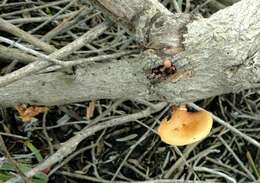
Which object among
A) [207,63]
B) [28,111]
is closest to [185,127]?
[207,63]

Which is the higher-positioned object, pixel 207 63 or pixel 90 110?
pixel 207 63

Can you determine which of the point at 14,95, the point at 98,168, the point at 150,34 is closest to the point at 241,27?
the point at 150,34

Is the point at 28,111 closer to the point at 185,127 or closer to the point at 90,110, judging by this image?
the point at 90,110

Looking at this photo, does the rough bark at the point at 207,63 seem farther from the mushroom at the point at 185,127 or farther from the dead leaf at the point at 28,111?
the dead leaf at the point at 28,111

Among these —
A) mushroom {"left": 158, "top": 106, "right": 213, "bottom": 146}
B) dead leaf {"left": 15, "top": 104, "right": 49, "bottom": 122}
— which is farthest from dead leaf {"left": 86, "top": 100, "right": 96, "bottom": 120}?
mushroom {"left": 158, "top": 106, "right": 213, "bottom": 146}

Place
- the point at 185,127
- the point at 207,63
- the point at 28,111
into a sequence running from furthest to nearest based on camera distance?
the point at 28,111 → the point at 185,127 → the point at 207,63

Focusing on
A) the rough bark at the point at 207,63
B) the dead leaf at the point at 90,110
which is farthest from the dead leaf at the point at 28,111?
the rough bark at the point at 207,63
